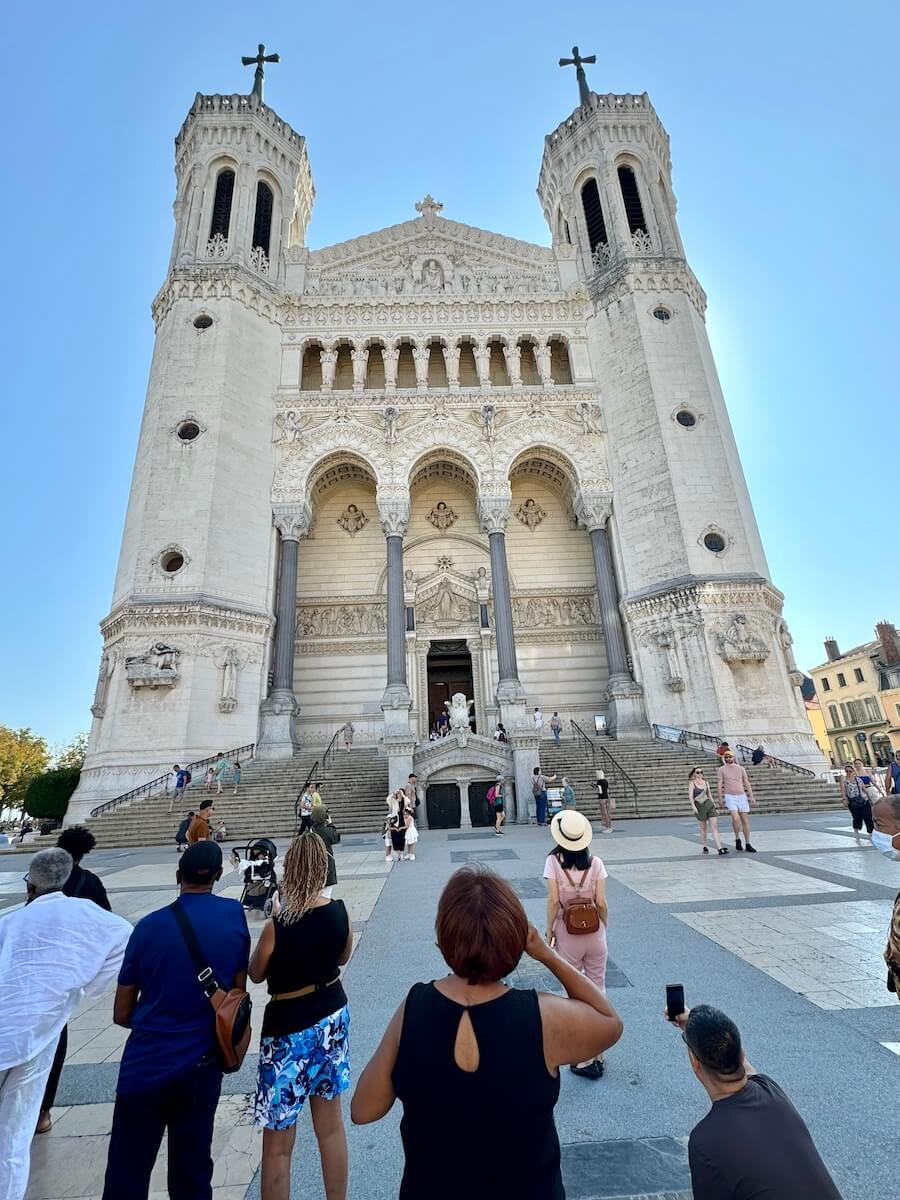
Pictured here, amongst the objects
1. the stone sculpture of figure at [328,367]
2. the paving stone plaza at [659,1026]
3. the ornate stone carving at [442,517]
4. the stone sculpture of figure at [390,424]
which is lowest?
the paving stone plaza at [659,1026]

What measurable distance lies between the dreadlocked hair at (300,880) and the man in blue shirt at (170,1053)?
0.20 m

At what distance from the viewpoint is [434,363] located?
26.4 metres

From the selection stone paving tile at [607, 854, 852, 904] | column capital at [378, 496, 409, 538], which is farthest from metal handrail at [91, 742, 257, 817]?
stone paving tile at [607, 854, 852, 904]

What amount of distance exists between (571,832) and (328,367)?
2461 cm

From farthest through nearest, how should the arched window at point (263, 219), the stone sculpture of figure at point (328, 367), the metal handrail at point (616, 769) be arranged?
the arched window at point (263, 219)
the stone sculpture of figure at point (328, 367)
the metal handrail at point (616, 769)

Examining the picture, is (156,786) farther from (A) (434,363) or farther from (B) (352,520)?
(A) (434,363)

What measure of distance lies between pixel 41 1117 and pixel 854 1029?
445cm

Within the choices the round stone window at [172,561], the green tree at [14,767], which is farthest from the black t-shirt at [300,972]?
the green tree at [14,767]

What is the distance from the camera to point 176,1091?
2.03 metres

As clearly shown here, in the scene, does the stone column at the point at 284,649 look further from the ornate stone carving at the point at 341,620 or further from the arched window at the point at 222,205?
the arched window at the point at 222,205

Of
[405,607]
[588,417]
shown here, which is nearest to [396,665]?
[405,607]

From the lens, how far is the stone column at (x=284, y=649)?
19375 millimetres

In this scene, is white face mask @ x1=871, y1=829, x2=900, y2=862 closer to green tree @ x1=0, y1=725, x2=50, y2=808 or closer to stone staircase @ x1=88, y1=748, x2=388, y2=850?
stone staircase @ x1=88, y1=748, x2=388, y2=850

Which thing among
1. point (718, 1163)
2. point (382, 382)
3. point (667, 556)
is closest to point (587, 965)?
point (718, 1163)
